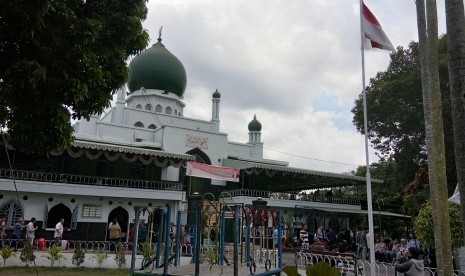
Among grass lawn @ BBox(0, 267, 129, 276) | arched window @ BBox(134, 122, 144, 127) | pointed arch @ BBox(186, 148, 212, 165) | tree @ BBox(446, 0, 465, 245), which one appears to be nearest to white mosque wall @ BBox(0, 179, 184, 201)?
pointed arch @ BBox(186, 148, 212, 165)

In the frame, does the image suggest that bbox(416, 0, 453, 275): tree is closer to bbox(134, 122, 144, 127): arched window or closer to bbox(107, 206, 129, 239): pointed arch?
bbox(107, 206, 129, 239): pointed arch

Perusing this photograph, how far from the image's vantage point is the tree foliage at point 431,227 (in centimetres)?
1121

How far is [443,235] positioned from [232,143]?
27377 mm

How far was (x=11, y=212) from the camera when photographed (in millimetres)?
18641

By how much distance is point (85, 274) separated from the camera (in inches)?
480

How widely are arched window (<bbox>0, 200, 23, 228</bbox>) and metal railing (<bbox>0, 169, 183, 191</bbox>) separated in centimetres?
128

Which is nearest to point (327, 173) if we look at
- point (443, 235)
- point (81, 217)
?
point (81, 217)

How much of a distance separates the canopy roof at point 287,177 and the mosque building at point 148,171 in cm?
7

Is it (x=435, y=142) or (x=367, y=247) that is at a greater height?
(x=435, y=142)

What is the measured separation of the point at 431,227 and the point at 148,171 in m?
16.4

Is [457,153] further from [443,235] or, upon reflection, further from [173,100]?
[173,100]

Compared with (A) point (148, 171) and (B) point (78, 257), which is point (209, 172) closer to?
(A) point (148, 171)

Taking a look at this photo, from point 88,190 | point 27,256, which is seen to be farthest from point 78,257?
point 88,190

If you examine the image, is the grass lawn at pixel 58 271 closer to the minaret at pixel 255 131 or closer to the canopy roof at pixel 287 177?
the canopy roof at pixel 287 177
